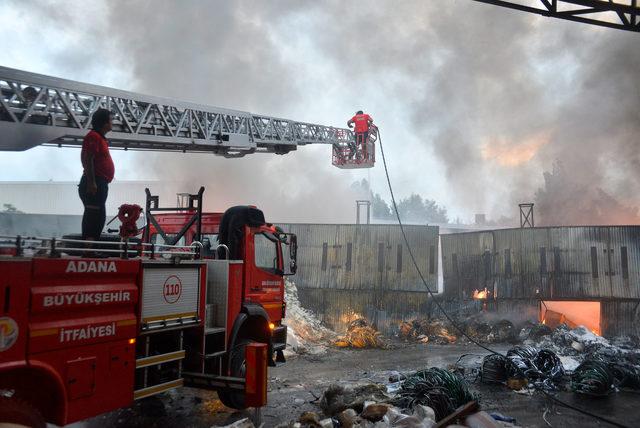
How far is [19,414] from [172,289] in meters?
1.82

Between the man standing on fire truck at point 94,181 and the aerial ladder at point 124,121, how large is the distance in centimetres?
134

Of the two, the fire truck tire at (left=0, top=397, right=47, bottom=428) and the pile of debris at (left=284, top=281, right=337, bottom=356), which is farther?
the pile of debris at (left=284, top=281, right=337, bottom=356)

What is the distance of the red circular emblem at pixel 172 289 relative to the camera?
15.6ft

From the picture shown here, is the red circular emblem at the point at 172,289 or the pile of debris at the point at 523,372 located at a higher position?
the red circular emblem at the point at 172,289

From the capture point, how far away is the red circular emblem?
4.74 metres

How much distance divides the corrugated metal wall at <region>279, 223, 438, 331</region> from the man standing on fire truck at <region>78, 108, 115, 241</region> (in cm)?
1249

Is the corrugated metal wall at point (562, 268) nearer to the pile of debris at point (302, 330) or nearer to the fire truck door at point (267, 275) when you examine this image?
the pile of debris at point (302, 330)

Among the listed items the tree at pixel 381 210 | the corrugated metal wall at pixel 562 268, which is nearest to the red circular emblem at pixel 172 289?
the corrugated metal wall at pixel 562 268

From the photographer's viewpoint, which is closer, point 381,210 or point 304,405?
point 304,405

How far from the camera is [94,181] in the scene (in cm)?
509

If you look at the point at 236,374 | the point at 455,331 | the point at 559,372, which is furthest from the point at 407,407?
the point at 455,331

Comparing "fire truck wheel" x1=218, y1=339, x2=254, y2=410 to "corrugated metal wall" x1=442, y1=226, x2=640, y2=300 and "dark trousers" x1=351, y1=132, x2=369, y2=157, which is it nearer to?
"dark trousers" x1=351, y1=132, x2=369, y2=157

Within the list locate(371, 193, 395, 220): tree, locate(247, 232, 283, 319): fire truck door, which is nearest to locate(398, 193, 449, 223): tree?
locate(371, 193, 395, 220): tree

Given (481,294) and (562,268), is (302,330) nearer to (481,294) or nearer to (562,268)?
(481,294)
